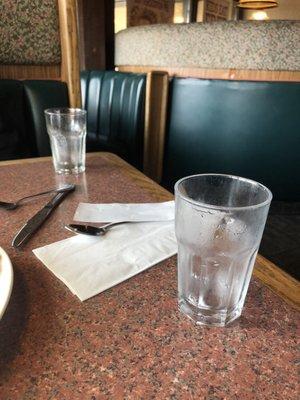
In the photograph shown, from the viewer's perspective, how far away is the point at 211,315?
14.6 inches

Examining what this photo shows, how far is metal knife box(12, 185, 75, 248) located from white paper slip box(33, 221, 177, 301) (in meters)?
0.04

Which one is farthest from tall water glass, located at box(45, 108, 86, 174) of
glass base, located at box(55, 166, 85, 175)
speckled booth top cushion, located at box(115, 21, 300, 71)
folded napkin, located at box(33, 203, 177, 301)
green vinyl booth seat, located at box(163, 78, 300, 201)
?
speckled booth top cushion, located at box(115, 21, 300, 71)

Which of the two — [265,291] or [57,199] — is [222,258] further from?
[57,199]

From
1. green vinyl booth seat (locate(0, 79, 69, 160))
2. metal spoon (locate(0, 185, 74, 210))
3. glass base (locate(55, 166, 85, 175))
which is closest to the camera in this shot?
metal spoon (locate(0, 185, 74, 210))

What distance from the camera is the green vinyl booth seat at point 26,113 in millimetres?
1256

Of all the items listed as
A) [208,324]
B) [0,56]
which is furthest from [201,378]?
[0,56]

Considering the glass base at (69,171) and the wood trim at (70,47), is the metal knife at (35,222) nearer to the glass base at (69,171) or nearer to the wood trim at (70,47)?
the glass base at (69,171)

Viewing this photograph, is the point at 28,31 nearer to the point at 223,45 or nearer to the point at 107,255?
the point at 223,45

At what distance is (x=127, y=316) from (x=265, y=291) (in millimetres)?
182

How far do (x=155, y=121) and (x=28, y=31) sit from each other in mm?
912

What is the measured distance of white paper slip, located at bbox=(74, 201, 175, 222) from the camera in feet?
1.98

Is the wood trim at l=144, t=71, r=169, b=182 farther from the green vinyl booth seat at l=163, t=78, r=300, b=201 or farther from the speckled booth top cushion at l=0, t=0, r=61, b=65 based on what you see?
the speckled booth top cushion at l=0, t=0, r=61, b=65

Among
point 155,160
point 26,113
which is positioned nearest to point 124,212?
point 26,113

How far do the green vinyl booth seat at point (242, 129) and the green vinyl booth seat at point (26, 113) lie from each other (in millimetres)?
810
